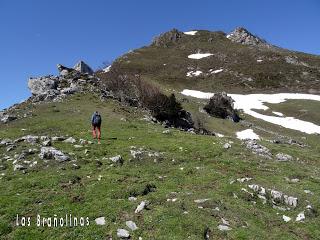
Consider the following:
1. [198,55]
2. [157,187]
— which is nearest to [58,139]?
[157,187]

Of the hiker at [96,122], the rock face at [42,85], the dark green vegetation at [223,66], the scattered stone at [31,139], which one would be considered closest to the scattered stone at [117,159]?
the hiker at [96,122]

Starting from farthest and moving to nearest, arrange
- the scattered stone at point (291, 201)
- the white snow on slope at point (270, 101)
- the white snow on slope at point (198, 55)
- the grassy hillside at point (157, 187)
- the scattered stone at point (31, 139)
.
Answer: the white snow on slope at point (198, 55), the white snow on slope at point (270, 101), the scattered stone at point (31, 139), the scattered stone at point (291, 201), the grassy hillside at point (157, 187)

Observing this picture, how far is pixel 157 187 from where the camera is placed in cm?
2095

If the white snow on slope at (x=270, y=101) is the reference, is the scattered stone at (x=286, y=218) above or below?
below

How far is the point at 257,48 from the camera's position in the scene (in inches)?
5768

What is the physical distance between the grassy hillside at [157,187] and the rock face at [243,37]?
133 meters

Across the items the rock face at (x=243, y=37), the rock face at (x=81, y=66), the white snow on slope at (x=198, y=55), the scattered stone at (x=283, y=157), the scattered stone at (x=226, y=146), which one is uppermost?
the rock face at (x=243, y=37)

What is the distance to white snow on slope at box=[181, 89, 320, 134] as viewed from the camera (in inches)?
2633

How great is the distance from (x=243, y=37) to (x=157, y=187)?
491 ft

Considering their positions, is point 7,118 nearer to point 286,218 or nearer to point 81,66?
point 286,218

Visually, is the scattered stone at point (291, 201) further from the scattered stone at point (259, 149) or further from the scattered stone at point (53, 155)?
the scattered stone at point (53, 155)

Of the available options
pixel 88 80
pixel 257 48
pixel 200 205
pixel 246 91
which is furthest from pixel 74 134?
pixel 257 48

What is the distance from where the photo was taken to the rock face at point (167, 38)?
164m

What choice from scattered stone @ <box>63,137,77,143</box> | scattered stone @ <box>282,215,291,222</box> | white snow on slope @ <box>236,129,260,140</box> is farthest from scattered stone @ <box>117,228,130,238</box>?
white snow on slope @ <box>236,129,260,140</box>
